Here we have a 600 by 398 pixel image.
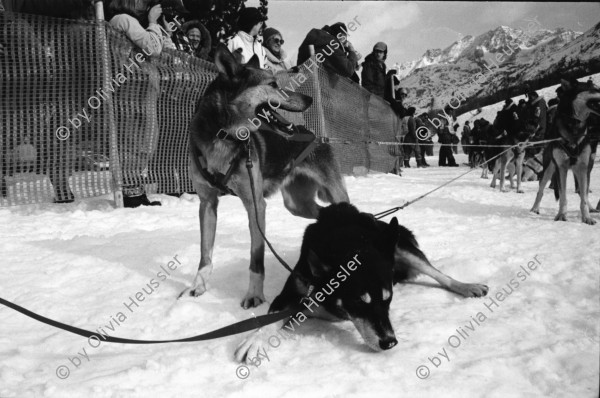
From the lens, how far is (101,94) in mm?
5035

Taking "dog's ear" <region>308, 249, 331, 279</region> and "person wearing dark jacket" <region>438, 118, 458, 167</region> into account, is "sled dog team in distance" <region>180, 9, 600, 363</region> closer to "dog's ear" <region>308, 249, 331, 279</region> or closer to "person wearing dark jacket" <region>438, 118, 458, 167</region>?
"dog's ear" <region>308, 249, 331, 279</region>

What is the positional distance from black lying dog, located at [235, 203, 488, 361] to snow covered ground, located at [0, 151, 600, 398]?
0.10 meters

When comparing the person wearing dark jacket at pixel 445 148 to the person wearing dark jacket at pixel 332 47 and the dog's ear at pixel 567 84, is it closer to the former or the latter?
the person wearing dark jacket at pixel 332 47

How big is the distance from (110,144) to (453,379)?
492 cm

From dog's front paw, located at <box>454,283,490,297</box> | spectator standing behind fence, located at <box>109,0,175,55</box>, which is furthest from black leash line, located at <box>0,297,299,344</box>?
spectator standing behind fence, located at <box>109,0,175,55</box>

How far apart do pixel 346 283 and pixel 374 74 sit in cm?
1124

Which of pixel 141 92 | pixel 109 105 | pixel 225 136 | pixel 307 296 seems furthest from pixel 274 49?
pixel 307 296

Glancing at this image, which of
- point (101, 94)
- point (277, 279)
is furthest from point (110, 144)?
point (277, 279)

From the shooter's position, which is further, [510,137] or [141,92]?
[510,137]

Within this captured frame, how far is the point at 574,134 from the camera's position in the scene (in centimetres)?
490

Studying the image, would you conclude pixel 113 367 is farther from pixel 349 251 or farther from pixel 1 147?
pixel 1 147

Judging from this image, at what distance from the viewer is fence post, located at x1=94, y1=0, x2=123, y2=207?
16.4ft

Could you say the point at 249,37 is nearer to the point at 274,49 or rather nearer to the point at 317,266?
the point at 274,49

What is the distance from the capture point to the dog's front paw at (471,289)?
2.45 meters
